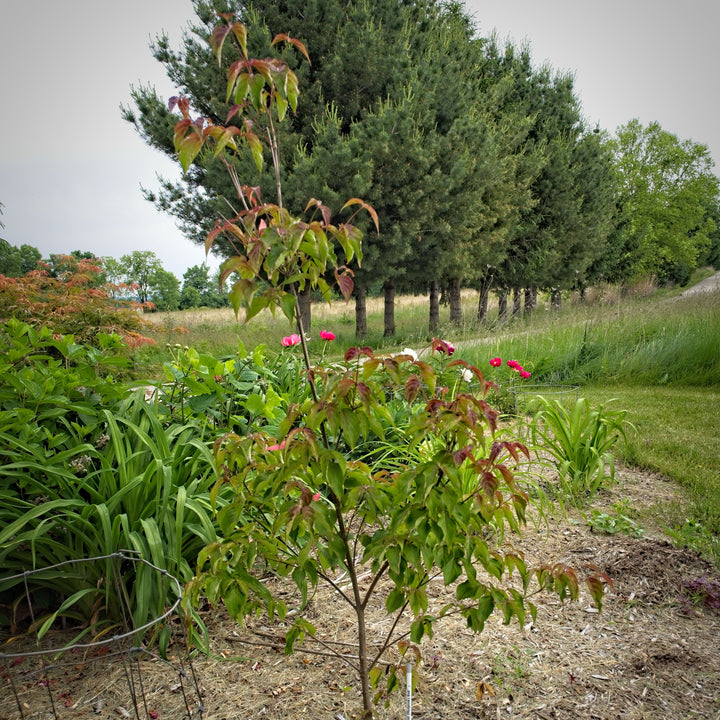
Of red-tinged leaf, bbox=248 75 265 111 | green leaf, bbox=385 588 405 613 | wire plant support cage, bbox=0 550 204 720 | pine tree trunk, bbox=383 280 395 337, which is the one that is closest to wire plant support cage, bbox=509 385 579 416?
green leaf, bbox=385 588 405 613

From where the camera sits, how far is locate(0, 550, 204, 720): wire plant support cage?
5.03ft

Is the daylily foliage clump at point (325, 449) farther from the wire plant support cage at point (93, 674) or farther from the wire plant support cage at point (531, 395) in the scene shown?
the wire plant support cage at point (531, 395)

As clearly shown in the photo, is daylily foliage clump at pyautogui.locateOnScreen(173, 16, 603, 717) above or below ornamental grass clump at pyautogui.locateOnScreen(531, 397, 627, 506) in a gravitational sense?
above

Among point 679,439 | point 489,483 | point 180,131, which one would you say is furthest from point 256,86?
point 679,439

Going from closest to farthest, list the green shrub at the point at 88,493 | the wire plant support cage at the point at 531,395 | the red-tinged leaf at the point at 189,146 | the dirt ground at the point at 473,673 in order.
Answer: the red-tinged leaf at the point at 189,146, the dirt ground at the point at 473,673, the green shrub at the point at 88,493, the wire plant support cage at the point at 531,395

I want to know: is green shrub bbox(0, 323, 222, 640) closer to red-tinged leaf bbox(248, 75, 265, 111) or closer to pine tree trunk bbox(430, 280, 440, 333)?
red-tinged leaf bbox(248, 75, 265, 111)

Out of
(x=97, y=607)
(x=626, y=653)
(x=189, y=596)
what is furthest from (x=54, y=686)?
(x=626, y=653)

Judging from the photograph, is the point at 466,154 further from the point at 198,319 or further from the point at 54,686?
the point at 54,686

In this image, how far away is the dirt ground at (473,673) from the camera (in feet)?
4.94

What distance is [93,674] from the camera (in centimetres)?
170

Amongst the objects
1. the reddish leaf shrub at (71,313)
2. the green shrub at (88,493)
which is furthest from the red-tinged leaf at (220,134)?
the reddish leaf shrub at (71,313)

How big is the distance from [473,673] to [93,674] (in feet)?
4.22

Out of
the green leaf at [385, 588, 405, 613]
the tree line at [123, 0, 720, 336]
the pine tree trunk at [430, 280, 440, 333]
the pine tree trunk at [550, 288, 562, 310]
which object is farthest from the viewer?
the pine tree trunk at [550, 288, 562, 310]

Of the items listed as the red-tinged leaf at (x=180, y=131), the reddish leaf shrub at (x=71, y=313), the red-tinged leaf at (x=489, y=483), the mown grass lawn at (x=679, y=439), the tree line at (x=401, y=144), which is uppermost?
the tree line at (x=401, y=144)
